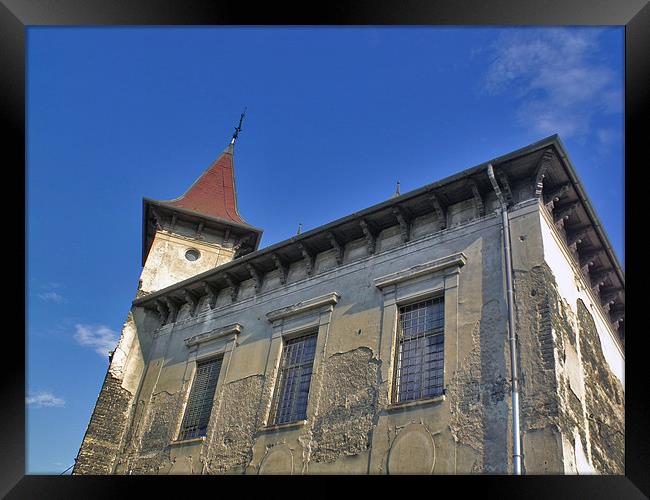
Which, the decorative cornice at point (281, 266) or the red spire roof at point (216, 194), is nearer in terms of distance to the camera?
the decorative cornice at point (281, 266)

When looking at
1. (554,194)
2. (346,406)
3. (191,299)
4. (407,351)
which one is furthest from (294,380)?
(554,194)

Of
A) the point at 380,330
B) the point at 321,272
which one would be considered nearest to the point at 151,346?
the point at 321,272

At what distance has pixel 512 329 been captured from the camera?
9289mm

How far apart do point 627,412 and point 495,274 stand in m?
6.11

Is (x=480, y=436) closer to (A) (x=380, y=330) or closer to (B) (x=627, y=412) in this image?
(A) (x=380, y=330)

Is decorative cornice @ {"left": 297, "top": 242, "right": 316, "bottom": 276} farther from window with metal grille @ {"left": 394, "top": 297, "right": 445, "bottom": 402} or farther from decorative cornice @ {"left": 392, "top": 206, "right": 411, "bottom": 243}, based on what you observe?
window with metal grille @ {"left": 394, "top": 297, "right": 445, "bottom": 402}

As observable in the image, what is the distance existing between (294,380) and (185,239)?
8753 millimetres

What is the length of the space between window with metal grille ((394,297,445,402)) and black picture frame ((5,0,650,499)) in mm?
6036

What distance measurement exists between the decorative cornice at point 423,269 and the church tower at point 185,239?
900 cm

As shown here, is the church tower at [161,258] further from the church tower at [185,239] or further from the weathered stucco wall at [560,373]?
the weathered stucco wall at [560,373]

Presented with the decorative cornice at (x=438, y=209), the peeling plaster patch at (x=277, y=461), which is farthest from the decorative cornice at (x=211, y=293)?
the decorative cornice at (x=438, y=209)

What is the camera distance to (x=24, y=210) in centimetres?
421

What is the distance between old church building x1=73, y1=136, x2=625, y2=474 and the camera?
29.5 feet

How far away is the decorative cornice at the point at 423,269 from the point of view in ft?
35.4
